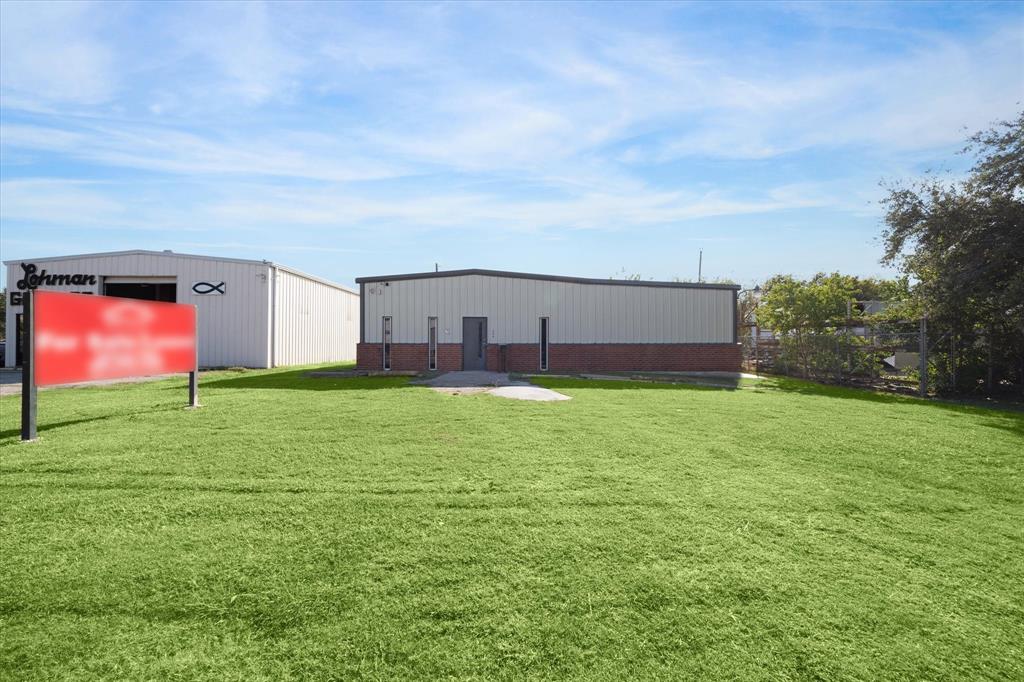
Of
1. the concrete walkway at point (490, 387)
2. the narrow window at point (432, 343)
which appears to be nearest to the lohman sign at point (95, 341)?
the concrete walkway at point (490, 387)

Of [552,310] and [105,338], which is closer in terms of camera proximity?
[105,338]

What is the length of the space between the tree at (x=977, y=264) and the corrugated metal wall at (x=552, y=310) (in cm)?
708

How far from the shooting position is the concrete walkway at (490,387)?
1252 centimetres

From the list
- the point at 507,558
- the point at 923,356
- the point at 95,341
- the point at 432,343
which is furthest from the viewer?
the point at 432,343

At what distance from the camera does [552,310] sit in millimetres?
21844

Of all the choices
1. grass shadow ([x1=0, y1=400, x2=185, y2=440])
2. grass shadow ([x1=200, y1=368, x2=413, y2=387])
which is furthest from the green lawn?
grass shadow ([x1=200, y1=368, x2=413, y2=387])

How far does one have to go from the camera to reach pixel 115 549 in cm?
373

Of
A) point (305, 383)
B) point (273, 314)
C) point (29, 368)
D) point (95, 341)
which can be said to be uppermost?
point (273, 314)

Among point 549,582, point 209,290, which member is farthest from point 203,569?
point 209,290

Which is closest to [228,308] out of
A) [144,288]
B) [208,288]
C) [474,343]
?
[208,288]

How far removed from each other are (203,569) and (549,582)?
2.14 metres

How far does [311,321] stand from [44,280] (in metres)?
11.3

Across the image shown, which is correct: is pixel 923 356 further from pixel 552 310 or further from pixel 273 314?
pixel 273 314

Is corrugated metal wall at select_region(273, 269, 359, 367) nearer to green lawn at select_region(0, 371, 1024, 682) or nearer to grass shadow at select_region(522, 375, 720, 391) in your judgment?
grass shadow at select_region(522, 375, 720, 391)
